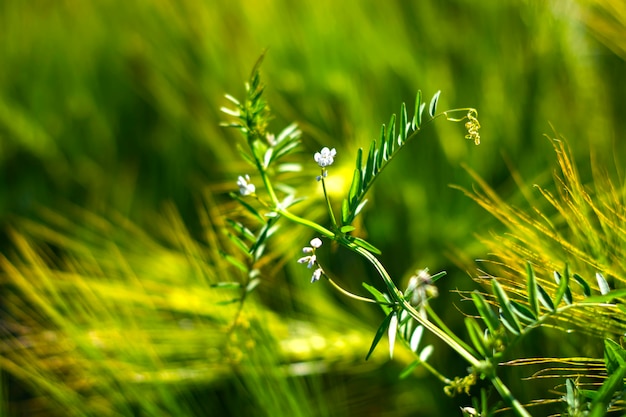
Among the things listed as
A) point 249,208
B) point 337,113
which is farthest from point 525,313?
point 337,113

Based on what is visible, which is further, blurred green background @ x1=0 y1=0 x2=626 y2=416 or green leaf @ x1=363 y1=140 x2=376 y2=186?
blurred green background @ x1=0 y1=0 x2=626 y2=416

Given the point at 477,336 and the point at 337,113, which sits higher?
the point at 337,113

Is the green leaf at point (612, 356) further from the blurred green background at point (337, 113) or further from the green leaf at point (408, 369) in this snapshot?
the blurred green background at point (337, 113)

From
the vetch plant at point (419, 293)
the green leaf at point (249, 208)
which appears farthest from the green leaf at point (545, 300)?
the green leaf at point (249, 208)

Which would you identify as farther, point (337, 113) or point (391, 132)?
point (337, 113)

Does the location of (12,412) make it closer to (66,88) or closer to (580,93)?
(66,88)

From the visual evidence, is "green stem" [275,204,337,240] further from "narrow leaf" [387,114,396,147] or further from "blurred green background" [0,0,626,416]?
"blurred green background" [0,0,626,416]

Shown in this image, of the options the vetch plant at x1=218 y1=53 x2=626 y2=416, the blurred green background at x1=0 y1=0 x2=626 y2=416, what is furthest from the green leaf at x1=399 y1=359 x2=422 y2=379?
the blurred green background at x1=0 y1=0 x2=626 y2=416

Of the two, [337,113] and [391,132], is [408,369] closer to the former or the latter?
[391,132]
